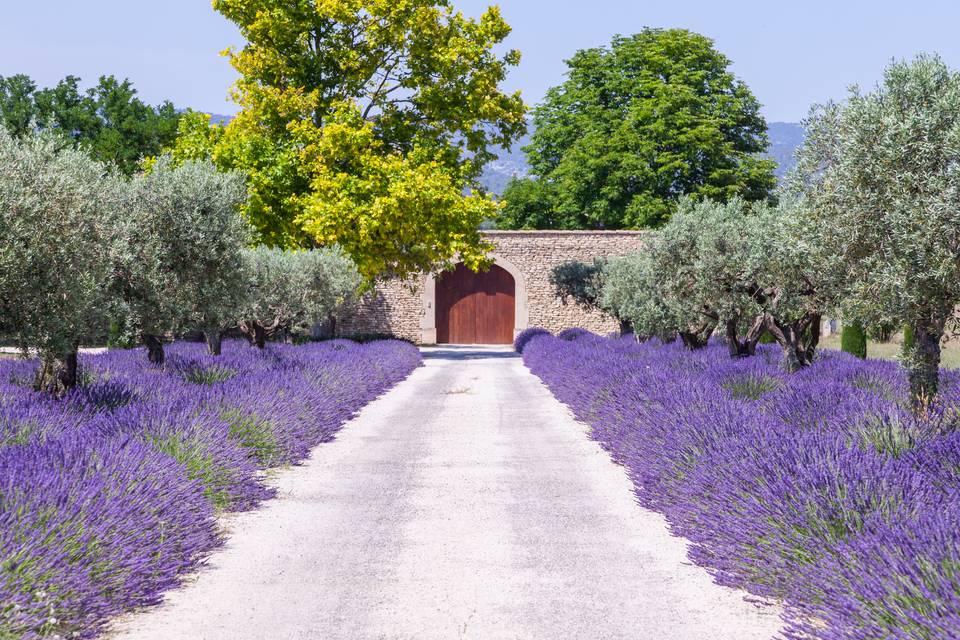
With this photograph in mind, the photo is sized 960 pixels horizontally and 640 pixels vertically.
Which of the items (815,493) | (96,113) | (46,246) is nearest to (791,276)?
(815,493)

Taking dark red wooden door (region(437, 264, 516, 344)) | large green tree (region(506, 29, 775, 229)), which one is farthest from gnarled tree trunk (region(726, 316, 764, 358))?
large green tree (region(506, 29, 775, 229))

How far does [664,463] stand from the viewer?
8.08 m

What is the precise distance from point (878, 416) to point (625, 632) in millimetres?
4237

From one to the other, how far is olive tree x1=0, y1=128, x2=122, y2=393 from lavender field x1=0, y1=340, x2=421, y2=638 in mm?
789

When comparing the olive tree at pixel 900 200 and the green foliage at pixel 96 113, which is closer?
the olive tree at pixel 900 200

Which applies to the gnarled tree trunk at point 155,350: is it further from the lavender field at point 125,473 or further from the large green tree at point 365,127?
the large green tree at point 365,127

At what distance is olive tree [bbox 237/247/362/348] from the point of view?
2056 centimetres

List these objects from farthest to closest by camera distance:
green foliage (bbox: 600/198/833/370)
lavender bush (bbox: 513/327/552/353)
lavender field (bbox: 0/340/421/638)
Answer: lavender bush (bbox: 513/327/552/353) < green foliage (bbox: 600/198/833/370) < lavender field (bbox: 0/340/421/638)

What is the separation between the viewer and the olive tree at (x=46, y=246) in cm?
788

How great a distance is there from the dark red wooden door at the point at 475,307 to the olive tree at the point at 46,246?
1254 inches

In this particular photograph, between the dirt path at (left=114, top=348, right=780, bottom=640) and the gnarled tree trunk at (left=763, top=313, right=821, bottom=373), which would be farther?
the gnarled tree trunk at (left=763, top=313, right=821, bottom=373)

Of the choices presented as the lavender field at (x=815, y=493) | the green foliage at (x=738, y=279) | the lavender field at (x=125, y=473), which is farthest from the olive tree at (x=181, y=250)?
the green foliage at (x=738, y=279)

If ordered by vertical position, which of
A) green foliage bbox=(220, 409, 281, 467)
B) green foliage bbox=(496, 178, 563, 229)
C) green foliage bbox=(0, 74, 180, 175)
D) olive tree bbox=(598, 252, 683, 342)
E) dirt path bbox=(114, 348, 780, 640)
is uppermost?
green foliage bbox=(0, 74, 180, 175)

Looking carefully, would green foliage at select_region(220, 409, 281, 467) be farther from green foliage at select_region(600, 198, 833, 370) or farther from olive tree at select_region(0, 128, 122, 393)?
green foliage at select_region(600, 198, 833, 370)
